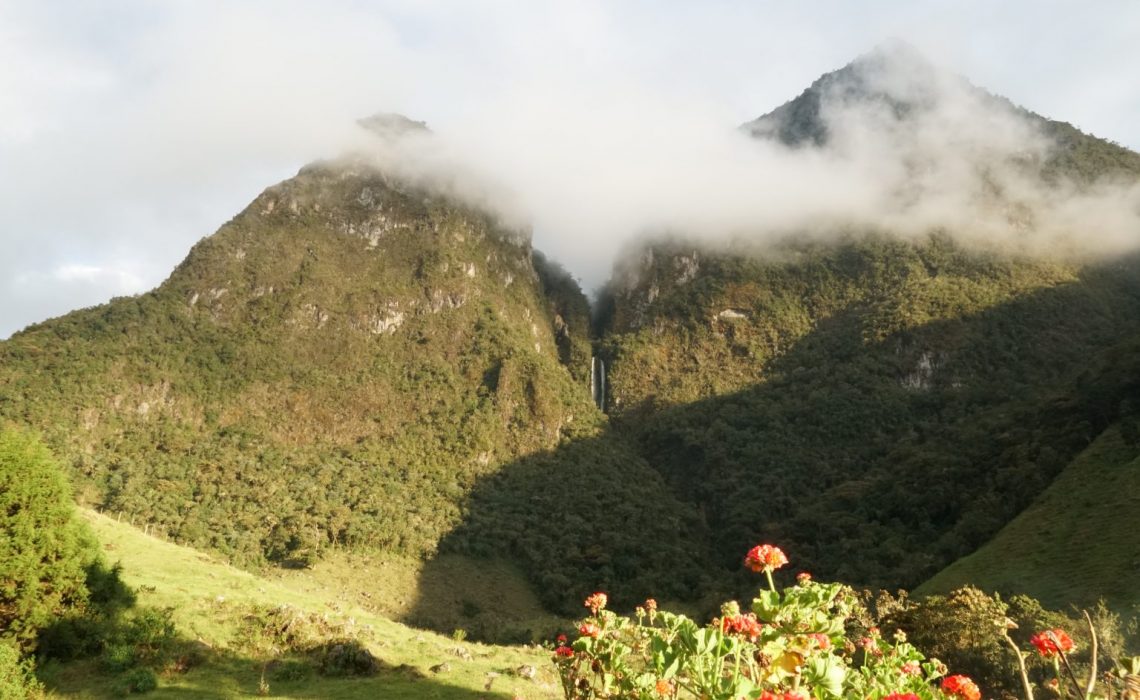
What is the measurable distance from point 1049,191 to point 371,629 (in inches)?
7079

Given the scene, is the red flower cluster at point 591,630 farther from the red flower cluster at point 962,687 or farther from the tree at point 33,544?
the tree at point 33,544

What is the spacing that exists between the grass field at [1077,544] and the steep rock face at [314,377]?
55843 mm

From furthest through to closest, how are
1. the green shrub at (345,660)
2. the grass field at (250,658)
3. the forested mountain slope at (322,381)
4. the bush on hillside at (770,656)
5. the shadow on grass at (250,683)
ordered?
the forested mountain slope at (322,381) → the green shrub at (345,660) → the grass field at (250,658) → the shadow on grass at (250,683) → the bush on hillside at (770,656)

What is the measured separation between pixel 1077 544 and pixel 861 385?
77.5m

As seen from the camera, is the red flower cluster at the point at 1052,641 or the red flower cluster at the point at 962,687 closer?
the red flower cluster at the point at 962,687

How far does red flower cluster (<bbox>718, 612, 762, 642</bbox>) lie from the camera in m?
5.24

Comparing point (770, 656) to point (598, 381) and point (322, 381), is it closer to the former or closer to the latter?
point (322, 381)

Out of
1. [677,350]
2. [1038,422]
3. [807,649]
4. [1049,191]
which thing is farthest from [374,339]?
[1049,191]

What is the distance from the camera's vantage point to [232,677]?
14883 mm

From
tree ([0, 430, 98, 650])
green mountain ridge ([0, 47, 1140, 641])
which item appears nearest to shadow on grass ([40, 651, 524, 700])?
tree ([0, 430, 98, 650])

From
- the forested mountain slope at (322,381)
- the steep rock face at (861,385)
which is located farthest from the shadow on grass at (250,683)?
the forested mountain slope at (322,381)

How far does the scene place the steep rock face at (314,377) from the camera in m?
77.7

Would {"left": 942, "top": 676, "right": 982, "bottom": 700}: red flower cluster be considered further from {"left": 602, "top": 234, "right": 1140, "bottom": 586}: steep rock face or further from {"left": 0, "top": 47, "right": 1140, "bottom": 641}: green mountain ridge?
{"left": 602, "top": 234, "right": 1140, "bottom": 586}: steep rock face

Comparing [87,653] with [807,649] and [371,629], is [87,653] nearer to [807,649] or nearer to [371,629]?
[371,629]
